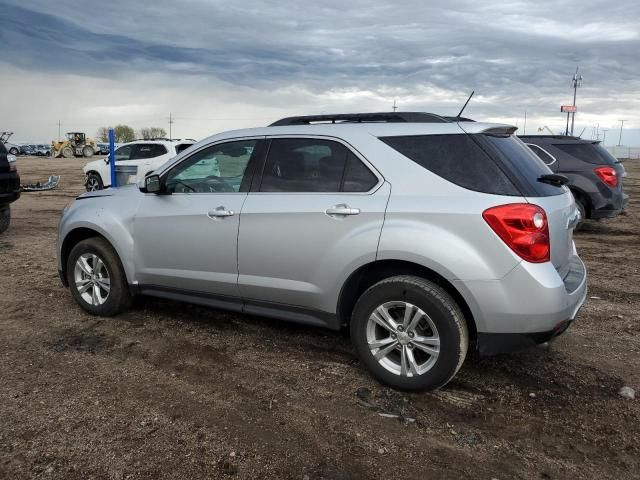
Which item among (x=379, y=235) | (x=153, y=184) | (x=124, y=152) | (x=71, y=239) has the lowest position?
(x=71, y=239)

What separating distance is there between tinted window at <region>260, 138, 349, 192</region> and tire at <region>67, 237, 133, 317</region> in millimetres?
1709

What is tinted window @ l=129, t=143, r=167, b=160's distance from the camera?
15695 mm

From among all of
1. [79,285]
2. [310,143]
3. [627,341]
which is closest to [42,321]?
[79,285]

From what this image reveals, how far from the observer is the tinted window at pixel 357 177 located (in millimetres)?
3580

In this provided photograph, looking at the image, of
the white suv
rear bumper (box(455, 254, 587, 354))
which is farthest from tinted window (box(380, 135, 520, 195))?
the white suv

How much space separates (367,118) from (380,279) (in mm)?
1193

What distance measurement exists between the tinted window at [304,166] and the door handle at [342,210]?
0.15 m

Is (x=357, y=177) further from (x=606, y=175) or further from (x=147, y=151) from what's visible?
(x=147, y=151)

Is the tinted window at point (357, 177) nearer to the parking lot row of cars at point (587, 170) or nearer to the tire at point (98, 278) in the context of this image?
the tire at point (98, 278)

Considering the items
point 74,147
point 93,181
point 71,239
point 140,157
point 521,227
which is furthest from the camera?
point 74,147

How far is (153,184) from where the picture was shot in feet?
14.7

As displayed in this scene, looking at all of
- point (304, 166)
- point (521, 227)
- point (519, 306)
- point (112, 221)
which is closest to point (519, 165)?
point (521, 227)

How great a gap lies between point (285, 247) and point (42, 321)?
259 centimetres

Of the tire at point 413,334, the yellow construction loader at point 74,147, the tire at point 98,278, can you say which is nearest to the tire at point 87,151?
the yellow construction loader at point 74,147
